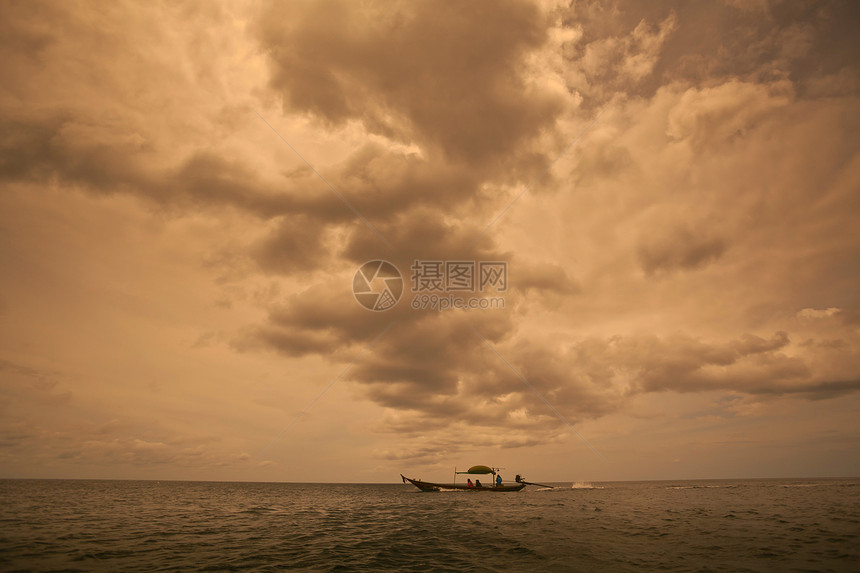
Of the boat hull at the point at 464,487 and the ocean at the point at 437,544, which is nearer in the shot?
the ocean at the point at 437,544

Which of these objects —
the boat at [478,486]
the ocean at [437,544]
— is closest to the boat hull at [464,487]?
the boat at [478,486]

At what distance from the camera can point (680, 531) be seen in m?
39.5

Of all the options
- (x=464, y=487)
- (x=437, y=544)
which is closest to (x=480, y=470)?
(x=464, y=487)

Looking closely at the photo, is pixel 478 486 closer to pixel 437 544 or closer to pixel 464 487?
pixel 464 487

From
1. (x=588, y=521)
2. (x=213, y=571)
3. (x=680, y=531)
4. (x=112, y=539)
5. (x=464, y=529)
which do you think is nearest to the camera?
(x=213, y=571)

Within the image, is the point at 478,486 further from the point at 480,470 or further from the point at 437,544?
the point at 437,544

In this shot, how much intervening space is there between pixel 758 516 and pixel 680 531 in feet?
65.5

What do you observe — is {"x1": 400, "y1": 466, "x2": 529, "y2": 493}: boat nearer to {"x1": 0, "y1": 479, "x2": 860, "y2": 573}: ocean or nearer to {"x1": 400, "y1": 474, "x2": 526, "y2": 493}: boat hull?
{"x1": 400, "y1": 474, "x2": 526, "y2": 493}: boat hull

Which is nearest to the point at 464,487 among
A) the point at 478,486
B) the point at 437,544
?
the point at 478,486

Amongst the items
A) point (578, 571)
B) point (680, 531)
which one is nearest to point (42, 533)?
point (578, 571)

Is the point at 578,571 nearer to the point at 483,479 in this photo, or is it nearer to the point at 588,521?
the point at 588,521

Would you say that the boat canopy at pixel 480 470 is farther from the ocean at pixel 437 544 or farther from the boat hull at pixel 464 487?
the ocean at pixel 437 544

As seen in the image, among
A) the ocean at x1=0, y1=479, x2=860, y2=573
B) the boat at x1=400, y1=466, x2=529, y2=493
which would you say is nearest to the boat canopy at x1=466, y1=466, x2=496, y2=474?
the boat at x1=400, y1=466, x2=529, y2=493

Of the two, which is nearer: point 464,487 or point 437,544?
point 437,544
